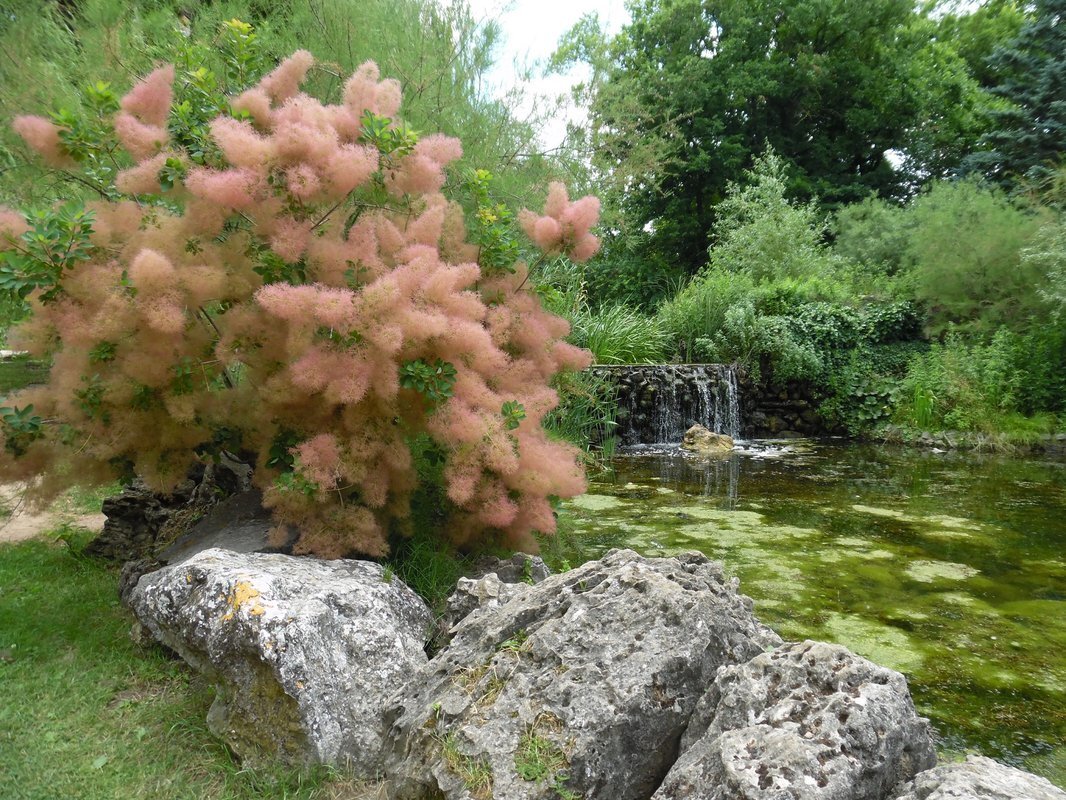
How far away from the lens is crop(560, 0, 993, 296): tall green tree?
2114 cm

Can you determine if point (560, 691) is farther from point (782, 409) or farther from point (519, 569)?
point (782, 409)

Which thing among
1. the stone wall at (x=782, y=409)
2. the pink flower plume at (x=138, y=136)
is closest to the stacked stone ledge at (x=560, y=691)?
the pink flower plume at (x=138, y=136)

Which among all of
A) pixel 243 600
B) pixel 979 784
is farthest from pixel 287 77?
pixel 979 784

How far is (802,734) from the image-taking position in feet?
5.15

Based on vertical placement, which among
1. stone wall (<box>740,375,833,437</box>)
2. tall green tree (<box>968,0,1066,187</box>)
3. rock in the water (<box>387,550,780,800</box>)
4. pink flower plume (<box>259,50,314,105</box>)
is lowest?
rock in the water (<box>387,550,780,800</box>)

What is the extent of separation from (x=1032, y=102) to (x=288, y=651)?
20273 mm

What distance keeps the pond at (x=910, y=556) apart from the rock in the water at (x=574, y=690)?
1.28 meters

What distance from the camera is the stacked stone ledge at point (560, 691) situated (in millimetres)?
1541

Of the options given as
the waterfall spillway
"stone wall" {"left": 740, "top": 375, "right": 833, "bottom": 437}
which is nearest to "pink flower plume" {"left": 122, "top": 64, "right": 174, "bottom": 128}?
the waterfall spillway

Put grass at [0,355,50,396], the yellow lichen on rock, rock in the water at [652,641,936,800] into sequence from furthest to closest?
grass at [0,355,50,396], the yellow lichen on rock, rock in the water at [652,641,936,800]

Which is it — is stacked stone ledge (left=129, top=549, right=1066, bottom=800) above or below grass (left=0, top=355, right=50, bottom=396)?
below

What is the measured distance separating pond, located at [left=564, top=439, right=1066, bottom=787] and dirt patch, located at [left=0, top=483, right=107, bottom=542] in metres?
3.32

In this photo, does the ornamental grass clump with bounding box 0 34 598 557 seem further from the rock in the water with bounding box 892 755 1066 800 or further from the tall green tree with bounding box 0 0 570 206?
the rock in the water with bounding box 892 755 1066 800

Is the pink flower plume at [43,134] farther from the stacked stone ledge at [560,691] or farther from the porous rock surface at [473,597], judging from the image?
the porous rock surface at [473,597]
